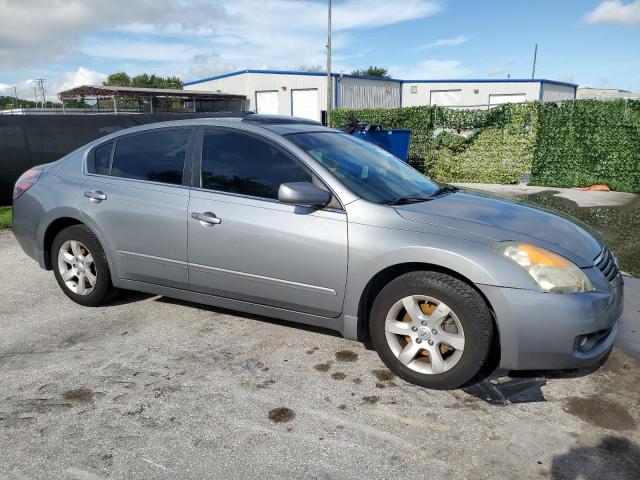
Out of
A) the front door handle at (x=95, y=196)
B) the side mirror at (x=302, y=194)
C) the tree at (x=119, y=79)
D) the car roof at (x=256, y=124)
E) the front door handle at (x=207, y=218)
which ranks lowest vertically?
the front door handle at (x=207, y=218)

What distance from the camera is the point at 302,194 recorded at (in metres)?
3.30

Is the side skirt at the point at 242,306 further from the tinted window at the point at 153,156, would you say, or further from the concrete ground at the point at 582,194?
the concrete ground at the point at 582,194

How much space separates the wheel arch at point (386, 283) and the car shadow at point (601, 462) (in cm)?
72

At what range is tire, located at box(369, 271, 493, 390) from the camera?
9.85 feet

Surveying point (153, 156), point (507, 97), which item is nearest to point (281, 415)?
point (153, 156)

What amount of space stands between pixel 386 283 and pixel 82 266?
2714 millimetres

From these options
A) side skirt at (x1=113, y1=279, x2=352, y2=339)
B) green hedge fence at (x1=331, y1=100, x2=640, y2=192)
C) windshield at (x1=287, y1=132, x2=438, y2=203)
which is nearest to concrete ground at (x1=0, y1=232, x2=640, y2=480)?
side skirt at (x1=113, y1=279, x2=352, y2=339)

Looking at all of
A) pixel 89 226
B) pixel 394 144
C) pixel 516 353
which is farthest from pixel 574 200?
pixel 89 226

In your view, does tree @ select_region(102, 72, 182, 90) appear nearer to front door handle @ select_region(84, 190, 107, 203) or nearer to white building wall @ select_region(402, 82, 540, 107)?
white building wall @ select_region(402, 82, 540, 107)

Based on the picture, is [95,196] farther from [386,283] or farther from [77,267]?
[386,283]

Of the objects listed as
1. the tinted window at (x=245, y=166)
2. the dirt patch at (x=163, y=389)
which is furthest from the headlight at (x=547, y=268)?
the dirt patch at (x=163, y=389)

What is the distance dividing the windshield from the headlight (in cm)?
87

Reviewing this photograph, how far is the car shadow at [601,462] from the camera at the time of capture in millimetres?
2430

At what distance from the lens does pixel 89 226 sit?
4.33m
